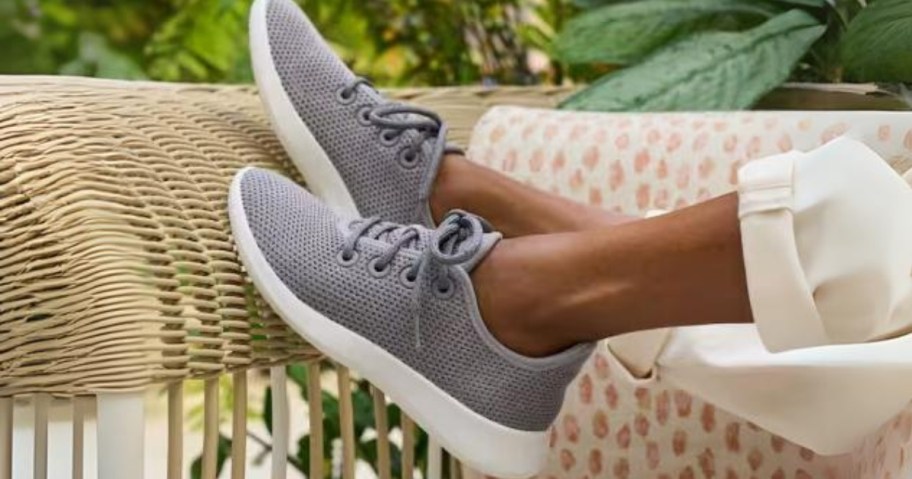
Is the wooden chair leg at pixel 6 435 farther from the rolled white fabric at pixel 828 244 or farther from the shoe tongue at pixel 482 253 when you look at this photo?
the rolled white fabric at pixel 828 244

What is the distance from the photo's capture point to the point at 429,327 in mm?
883

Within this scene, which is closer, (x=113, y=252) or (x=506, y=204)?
(x=113, y=252)

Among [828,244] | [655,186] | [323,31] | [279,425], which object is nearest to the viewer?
[828,244]

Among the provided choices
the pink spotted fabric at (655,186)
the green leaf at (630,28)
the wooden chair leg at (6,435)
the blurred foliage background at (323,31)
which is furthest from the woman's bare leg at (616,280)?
the blurred foliage background at (323,31)

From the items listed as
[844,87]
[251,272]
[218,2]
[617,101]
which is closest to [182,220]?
[251,272]

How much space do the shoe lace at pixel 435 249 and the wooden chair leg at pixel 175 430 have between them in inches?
6.0

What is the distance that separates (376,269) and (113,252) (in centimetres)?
19

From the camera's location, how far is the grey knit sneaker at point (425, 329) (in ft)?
2.88

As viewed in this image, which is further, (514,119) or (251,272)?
(514,119)

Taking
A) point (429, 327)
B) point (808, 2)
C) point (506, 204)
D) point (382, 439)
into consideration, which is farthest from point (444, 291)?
point (808, 2)

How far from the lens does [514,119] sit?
1.22 meters

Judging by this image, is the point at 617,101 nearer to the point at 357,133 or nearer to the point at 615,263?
the point at 357,133

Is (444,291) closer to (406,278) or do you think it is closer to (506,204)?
(406,278)

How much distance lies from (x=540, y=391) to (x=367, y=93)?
1.15 ft
